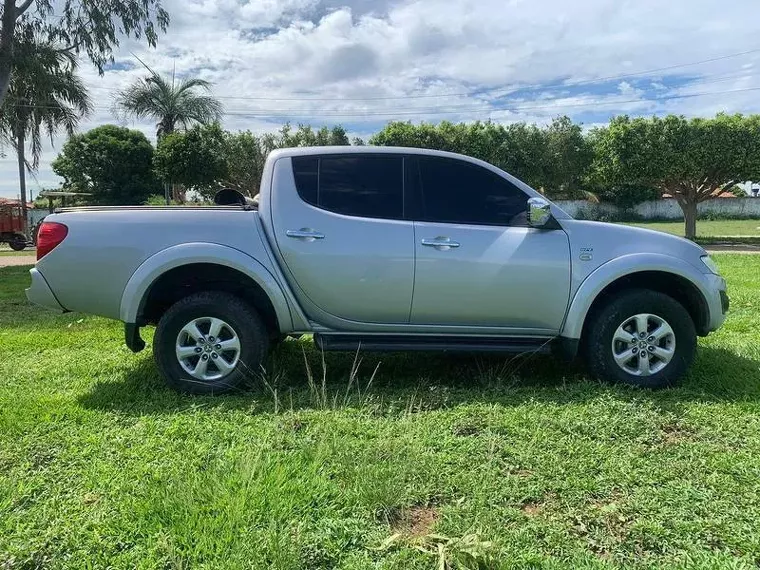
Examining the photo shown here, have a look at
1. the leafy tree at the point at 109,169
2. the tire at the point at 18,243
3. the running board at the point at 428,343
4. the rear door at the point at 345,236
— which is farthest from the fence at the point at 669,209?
the rear door at the point at 345,236

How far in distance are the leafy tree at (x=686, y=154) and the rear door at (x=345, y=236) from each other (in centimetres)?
2000

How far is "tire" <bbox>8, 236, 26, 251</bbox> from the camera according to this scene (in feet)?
78.2

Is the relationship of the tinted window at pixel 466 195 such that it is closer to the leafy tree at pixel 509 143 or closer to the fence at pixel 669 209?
the leafy tree at pixel 509 143

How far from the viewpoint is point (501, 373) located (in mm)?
4699

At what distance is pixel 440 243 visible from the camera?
4.19 m

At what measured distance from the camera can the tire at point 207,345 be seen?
13.8 feet

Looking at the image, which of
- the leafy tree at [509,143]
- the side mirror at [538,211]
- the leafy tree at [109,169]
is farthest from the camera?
the leafy tree at [109,169]

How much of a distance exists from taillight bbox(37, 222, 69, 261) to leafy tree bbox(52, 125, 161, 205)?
1570 inches

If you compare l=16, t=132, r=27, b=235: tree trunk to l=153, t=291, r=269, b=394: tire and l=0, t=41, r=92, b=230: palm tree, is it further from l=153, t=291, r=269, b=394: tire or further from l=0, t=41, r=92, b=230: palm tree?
l=153, t=291, r=269, b=394: tire

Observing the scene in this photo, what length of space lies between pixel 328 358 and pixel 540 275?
2.11 metres

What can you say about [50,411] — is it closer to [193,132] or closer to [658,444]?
[658,444]

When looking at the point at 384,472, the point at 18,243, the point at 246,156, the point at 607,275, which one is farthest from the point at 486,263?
the point at 246,156

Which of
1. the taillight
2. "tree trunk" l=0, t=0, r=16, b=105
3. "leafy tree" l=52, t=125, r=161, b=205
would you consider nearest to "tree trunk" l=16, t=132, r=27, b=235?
"tree trunk" l=0, t=0, r=16, b=105

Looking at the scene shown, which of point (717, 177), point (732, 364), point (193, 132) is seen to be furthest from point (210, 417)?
point (193, 132)
